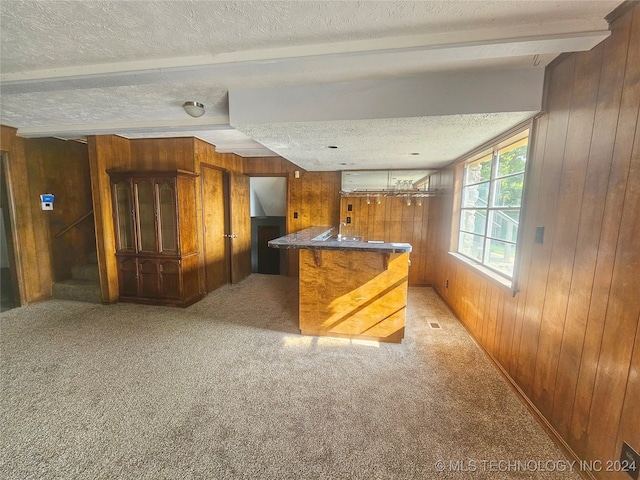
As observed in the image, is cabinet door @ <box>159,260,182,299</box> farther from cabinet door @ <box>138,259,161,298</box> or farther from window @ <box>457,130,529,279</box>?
window @ <box>457,130,529,279</box>

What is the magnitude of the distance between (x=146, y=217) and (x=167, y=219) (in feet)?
1.06

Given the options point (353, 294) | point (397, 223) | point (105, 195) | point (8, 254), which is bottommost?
point (353, 294)

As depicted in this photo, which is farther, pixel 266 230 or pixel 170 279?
pixel 266 230

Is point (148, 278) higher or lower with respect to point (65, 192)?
lower

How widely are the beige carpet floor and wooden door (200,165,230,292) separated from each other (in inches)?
52.2

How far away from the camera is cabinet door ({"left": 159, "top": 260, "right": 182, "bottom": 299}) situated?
3.36 m

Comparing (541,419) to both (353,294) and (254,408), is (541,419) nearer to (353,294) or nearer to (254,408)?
(353,294)

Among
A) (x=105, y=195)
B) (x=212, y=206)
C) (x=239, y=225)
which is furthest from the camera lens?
(x=239, y=225)

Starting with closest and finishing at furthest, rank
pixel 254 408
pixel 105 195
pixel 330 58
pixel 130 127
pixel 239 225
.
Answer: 1. pixel 330 58
2. pixel 254 408
3. pixel 130 127
4. pixel 105 195
5. pixel 239 225

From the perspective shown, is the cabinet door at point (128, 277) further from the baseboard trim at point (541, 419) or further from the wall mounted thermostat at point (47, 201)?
the baseboard trim at point (541, 419)

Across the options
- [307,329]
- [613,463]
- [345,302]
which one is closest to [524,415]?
[613,463]

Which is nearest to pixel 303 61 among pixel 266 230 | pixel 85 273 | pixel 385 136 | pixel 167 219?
pixel 385 136

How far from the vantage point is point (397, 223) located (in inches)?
176

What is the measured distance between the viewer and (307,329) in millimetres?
2678
